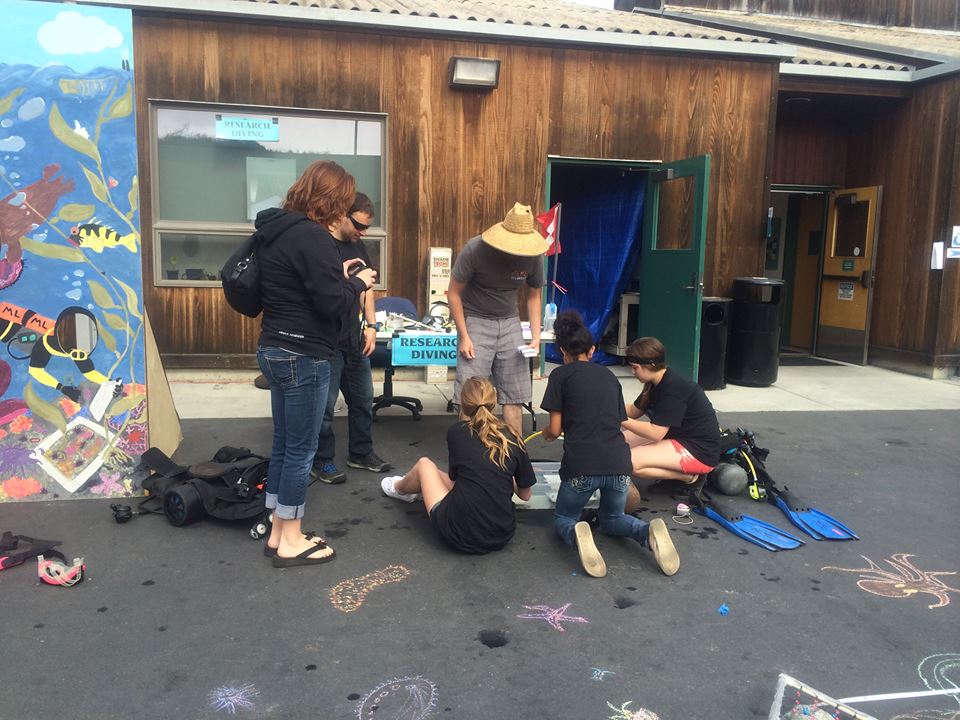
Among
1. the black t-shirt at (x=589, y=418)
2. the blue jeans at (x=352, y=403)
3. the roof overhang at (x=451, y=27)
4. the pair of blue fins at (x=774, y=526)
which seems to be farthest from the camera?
the roof overhang at (x=451, y=27)

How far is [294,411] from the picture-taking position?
3.48 m

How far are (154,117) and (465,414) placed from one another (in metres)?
5.66

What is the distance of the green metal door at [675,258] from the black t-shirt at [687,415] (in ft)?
11.5

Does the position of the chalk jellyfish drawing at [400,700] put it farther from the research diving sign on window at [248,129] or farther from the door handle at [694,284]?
the research diving sign on window at [248,129]

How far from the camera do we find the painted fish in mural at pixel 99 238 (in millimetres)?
4246

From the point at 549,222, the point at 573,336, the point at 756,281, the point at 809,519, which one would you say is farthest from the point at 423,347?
the point at 756,281

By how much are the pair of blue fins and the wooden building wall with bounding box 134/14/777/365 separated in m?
4.42

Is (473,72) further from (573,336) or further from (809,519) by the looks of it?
(809,519)

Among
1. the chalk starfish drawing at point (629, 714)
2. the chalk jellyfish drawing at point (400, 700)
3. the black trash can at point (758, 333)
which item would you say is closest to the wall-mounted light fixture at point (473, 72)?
the black trash can at point (758, 333)

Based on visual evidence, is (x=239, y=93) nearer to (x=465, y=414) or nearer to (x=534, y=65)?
(x=534, y=65)

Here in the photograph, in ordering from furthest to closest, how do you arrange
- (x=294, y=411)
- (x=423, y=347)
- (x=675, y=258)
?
(x=675, y=258) → (x=423, y=347) → (x=294, y=411)

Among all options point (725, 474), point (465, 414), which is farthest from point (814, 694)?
point (725, 474)

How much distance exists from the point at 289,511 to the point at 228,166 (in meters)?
5.33

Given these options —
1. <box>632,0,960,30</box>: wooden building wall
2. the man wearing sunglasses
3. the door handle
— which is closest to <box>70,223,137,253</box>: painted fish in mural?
the man wearing sunglasses
